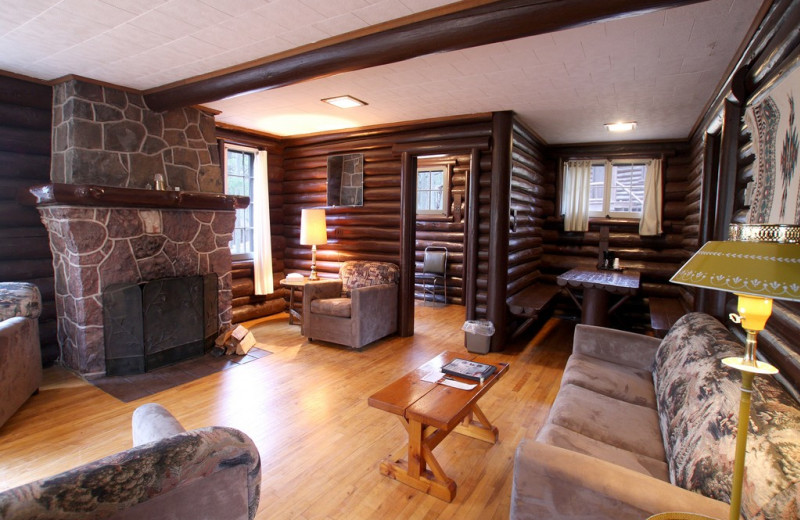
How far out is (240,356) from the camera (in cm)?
440

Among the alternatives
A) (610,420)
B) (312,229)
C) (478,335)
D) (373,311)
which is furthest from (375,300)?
(610,420)

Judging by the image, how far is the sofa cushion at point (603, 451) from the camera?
177 centimetres

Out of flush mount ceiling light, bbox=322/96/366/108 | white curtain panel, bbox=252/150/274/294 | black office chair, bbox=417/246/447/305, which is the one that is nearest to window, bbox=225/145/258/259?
white curtain panel, bbox=252/150/274/294

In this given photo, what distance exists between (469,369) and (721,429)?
55.8 inches

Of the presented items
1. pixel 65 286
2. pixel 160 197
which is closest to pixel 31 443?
pixel 65 286

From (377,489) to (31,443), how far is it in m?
2.31

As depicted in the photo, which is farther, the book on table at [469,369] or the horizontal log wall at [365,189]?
the horizontal log wall at [365,189]

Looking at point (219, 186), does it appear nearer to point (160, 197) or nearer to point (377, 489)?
point (160, 197)

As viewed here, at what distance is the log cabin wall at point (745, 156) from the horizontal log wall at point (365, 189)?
2.18 meters

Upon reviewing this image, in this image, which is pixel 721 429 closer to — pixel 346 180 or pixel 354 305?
pixel 354 305

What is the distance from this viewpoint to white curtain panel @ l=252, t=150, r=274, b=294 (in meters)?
5.93

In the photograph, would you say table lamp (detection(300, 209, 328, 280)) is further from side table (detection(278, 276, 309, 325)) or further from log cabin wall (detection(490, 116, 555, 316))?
log cabin wall (detection(490, 116, 555, 316))

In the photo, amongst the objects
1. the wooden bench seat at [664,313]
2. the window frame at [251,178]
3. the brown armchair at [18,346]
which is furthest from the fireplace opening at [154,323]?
the wooden bench seat at [664,313]

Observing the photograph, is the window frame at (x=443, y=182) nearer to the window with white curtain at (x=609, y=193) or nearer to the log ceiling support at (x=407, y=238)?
the window with white curtain at (x=609, y=193)
